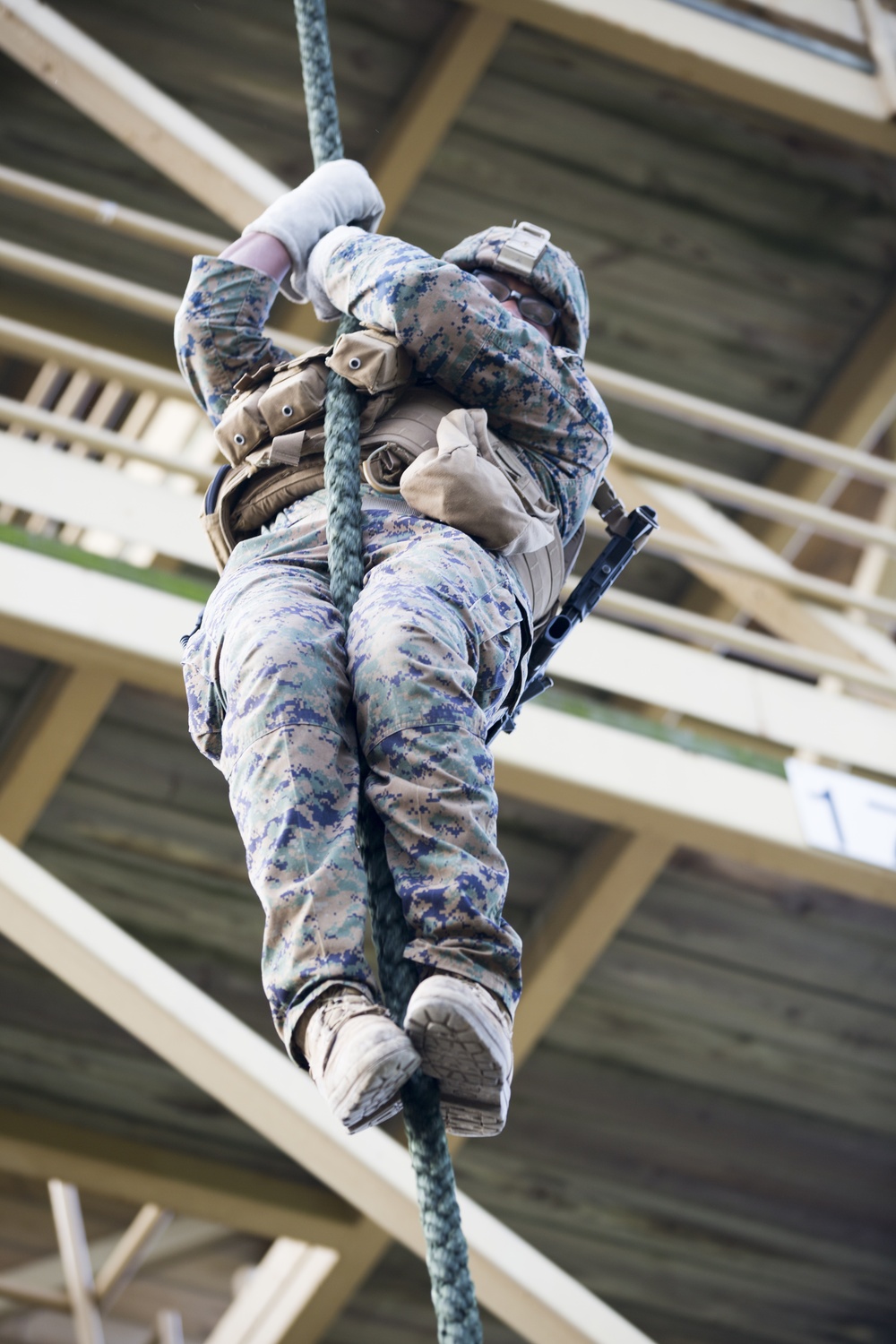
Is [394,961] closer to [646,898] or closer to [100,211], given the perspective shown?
[646,898]

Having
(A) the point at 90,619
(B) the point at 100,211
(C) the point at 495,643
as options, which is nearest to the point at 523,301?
(C) the point at 495,643

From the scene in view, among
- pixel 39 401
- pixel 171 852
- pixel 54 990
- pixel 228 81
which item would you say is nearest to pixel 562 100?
pixel 228 81

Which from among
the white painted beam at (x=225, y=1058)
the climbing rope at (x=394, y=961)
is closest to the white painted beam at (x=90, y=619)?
the white painted beam at (x=225, y=1058)

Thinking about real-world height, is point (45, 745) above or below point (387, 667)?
above

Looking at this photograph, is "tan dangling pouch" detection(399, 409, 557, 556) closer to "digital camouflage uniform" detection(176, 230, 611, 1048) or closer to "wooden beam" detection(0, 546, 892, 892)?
"digital camouflage uniform" detection(176, 230, 611, 1048)

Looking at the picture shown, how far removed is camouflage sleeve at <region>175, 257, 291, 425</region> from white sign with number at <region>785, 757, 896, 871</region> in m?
1.96

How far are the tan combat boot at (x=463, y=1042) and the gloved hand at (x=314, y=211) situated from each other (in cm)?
94

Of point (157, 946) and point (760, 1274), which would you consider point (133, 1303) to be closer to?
point (157, 946)

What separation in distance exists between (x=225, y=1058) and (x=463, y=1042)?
5.79 ft

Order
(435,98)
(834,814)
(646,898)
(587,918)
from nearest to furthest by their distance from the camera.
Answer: (834,814), (587,918), (646,898), (435,98)

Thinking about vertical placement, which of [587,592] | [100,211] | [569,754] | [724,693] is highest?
[100,211]

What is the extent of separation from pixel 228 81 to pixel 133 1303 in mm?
3757

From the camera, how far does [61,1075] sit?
428 centimetres

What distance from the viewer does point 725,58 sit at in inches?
172
